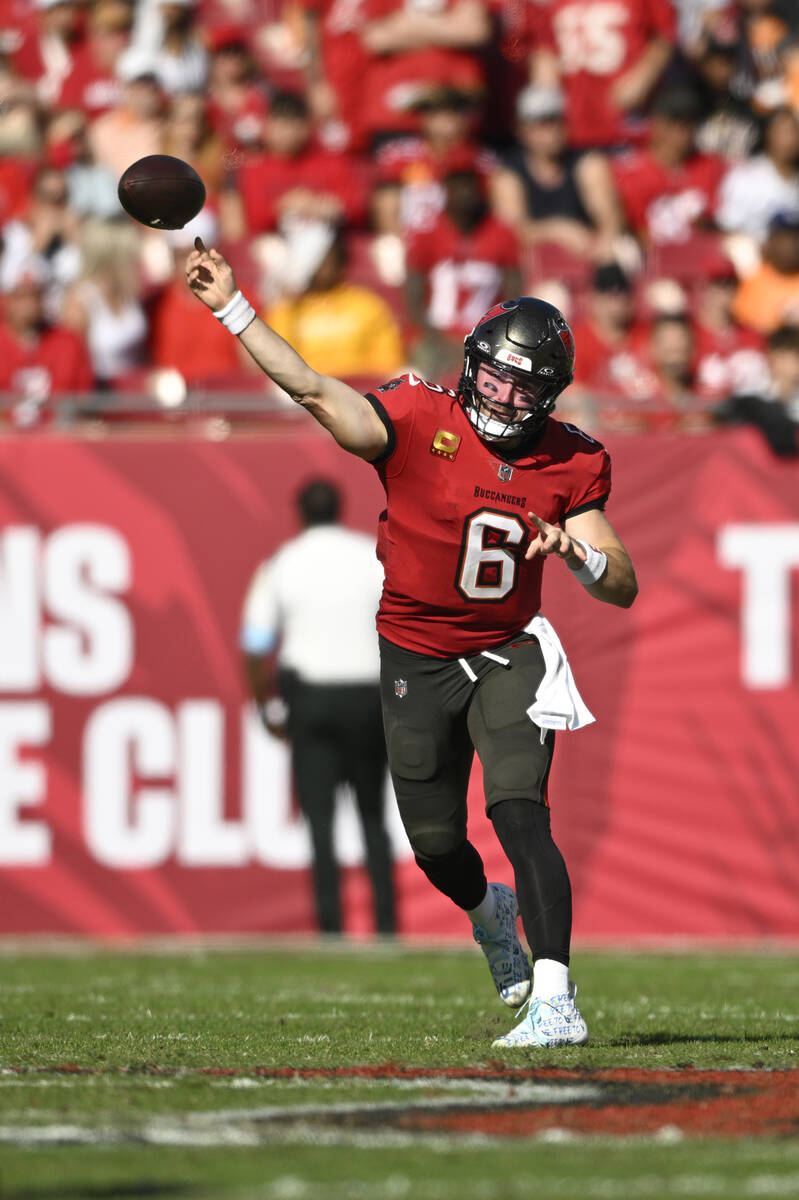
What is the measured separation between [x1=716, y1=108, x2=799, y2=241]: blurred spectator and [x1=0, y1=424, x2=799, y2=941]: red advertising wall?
3244mm

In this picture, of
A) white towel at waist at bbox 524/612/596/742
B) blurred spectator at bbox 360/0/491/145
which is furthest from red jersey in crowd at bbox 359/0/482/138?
white towel at waist at bbox 524/612/596/742

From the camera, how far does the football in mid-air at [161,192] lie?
5742 mm

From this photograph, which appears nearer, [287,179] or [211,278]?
[211,278]

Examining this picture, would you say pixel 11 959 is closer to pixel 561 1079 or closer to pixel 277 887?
pixel 277 887

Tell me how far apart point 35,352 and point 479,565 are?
20.7ft

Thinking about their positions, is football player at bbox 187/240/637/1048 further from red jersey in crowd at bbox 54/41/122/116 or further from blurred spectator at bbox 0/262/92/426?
red jersey in crowd at bbox 54/41/122/116

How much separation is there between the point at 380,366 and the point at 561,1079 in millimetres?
7096

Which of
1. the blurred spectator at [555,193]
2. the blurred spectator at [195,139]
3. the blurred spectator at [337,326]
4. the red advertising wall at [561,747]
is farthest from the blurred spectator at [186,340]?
the blurred spectator at [555,193]

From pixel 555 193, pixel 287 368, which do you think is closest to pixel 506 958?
pixel 287 368

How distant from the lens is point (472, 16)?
1393cm

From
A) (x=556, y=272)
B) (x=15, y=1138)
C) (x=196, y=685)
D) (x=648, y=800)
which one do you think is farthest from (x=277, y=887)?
(x=15, y=1138)

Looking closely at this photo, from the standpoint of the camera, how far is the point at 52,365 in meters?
11.4

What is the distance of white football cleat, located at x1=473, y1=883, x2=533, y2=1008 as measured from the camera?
605 cm

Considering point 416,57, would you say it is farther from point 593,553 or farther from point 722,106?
point 593,553
